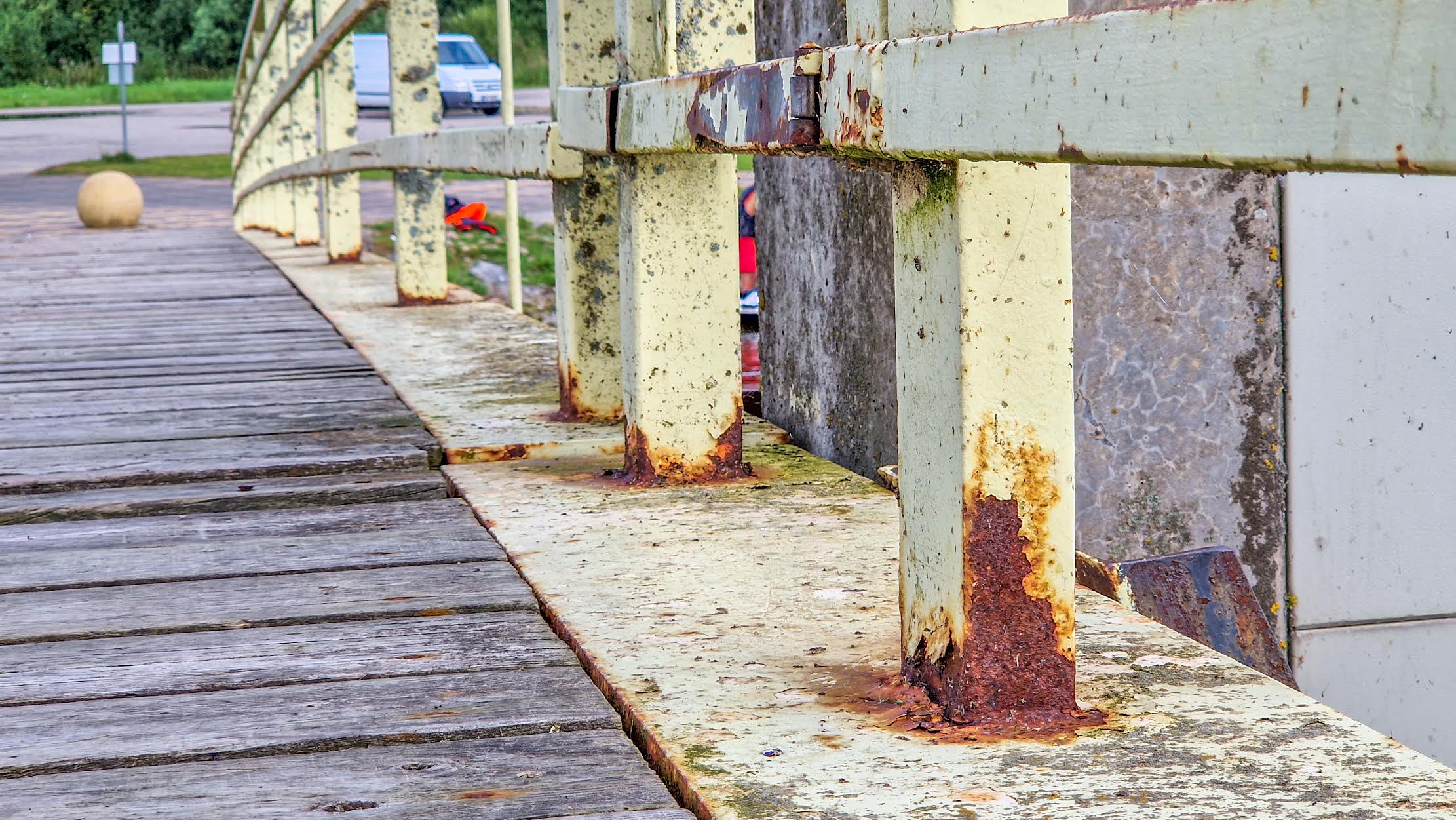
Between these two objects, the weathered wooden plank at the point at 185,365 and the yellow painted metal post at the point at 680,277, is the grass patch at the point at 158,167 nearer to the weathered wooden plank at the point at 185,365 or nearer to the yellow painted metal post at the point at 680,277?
the weathered wooden plank at the point at 185,365

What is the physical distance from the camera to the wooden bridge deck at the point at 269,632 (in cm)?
106

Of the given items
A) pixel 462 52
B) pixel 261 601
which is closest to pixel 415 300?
pixel 261 601

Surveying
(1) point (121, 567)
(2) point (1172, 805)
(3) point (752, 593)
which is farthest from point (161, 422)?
(2) point (1172, 805)

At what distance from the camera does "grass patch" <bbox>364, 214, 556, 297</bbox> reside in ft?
39.2

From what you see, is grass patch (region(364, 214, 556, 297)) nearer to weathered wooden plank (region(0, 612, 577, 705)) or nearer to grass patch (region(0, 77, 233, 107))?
weathered wooden plank (region(0, 612, 577, 705))

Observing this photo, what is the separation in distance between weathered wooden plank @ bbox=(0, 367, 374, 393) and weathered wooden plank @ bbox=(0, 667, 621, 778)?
1963mm

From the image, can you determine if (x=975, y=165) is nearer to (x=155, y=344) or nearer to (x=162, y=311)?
(x=155, y=344)

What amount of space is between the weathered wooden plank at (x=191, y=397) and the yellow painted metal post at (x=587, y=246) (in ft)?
1.83

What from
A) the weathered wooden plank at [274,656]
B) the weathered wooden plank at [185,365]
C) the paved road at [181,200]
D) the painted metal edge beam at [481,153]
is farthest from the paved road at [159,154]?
the weathered wooden plank at [274,656]

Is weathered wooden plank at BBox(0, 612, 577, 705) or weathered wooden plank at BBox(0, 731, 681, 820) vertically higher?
weathered wooden plank at BBox(0, 612, 577, 705)

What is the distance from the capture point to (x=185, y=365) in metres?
3.42

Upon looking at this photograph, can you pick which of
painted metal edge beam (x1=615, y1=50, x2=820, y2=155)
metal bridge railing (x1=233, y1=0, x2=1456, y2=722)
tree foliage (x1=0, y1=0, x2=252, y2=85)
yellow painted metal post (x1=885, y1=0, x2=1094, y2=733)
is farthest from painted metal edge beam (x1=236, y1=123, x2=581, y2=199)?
tree foliage (x1=0, y1=0, x2=252, y2=85)

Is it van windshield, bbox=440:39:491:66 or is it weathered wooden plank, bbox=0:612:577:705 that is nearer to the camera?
weathered wooden plank, bbox=0:612:577:705

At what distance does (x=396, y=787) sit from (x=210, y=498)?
1.09m
